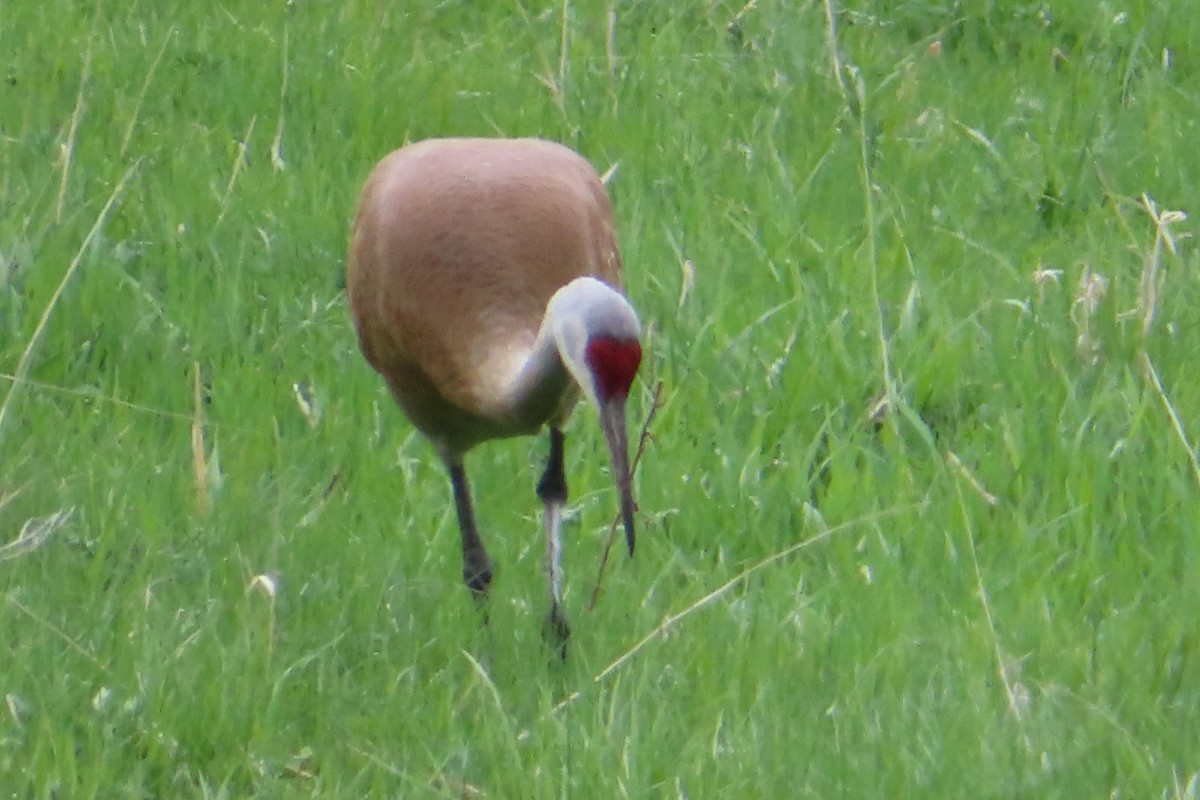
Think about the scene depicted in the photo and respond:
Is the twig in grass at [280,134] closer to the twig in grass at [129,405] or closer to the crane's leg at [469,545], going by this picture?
the twig in grass at [129,405]

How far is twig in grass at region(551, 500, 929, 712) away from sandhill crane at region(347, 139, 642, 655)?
157 mm

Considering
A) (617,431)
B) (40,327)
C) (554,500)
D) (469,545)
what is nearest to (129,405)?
(40,327)

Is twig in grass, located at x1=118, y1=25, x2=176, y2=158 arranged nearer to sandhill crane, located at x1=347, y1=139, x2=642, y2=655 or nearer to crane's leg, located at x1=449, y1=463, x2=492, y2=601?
sandhill crane, located at x1=347, y1=139, x2=642, y2=655

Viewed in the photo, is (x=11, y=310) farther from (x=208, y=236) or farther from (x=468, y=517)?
(x=468, y=517)

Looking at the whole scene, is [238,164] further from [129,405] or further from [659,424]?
[659,424]

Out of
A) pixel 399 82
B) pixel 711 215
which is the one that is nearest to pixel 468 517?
pixel 711 215

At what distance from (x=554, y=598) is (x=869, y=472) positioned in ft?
2.98

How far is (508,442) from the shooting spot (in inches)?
207

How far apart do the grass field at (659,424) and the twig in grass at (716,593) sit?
0.02 metres

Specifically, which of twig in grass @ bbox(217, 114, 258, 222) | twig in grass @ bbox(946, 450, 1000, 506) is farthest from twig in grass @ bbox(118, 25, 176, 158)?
twig in grass @ bbox(946, 450, 1000, 506)

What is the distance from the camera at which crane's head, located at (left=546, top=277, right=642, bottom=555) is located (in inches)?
145

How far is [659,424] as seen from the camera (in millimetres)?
5207

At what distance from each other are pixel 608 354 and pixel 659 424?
155cm

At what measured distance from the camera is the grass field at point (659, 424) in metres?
3.90
